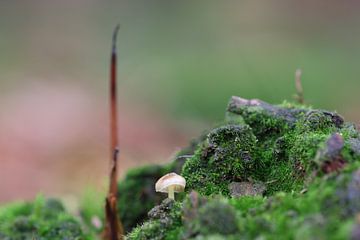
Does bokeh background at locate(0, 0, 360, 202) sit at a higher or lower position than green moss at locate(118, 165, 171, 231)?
higher

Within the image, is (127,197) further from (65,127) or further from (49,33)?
(49,33)

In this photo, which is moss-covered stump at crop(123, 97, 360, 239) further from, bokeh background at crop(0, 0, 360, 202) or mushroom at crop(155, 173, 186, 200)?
bokeh background at crop(0, 0, 360, 202)

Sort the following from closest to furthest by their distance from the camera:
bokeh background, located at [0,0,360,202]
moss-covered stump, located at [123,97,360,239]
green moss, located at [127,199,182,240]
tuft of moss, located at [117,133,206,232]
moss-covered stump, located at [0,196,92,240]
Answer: moss-covered stump, located at [123,97,360,239], green moss, located at [127,199,182,240], moss-covered stump, located at [0,196,92,240], tuft of moss, located at [117,133,206,232], bokeh background, located at [0,0,360,202]

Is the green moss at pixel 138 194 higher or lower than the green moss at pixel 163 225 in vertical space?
higher

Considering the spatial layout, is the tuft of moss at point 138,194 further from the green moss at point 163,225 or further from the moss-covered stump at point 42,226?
the green moss at point 163,225

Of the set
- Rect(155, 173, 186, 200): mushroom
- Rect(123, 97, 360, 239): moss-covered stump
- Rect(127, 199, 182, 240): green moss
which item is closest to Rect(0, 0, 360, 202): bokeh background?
Rect(123, 97, 360, 239): moss-covered stump

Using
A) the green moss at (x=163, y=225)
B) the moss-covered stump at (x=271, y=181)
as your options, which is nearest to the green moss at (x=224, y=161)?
the moss-covered stump at (x=271, y=181)
